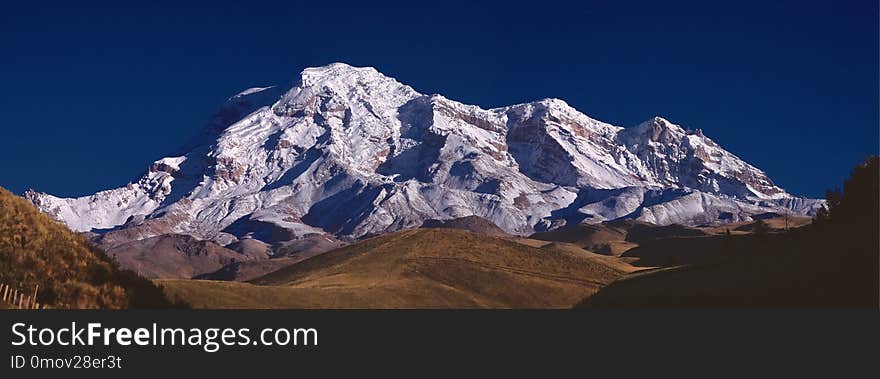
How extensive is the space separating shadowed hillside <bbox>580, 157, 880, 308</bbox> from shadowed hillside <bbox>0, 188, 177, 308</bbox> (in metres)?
32.9

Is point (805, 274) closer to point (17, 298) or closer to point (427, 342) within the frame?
point (427, 342)

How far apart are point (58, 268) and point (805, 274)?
38524mm

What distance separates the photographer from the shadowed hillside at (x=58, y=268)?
110 ft

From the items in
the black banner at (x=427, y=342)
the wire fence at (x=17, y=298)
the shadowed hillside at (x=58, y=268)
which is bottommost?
the black banner at (x=427, y=342)

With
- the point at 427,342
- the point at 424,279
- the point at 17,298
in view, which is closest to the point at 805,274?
the point at 427,342

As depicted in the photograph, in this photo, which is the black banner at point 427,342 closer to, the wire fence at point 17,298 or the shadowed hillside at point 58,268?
the wire fence at point 17,298

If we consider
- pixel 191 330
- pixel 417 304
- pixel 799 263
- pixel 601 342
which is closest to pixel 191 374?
pixel 191 330

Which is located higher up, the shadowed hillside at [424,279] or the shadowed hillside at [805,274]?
the shadowed hillside at [424,279]

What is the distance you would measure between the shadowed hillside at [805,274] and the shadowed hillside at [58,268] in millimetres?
32851

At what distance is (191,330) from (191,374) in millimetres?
1631

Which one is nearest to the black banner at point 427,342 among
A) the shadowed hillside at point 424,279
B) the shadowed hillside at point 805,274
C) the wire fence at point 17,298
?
the wire fence at point 17,298

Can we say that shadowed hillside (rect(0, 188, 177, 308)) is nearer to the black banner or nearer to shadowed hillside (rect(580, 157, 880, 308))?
the black banner

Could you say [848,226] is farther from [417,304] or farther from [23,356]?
[23,356]

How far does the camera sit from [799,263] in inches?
2280
